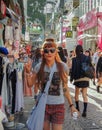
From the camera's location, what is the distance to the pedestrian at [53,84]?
5812 millimetres

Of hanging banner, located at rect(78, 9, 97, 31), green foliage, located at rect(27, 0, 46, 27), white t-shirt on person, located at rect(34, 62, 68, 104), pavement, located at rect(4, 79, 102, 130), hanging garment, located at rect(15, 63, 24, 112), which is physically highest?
green foliage, located at rect(27, 0, 46, 27)

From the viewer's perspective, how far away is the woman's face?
584 centimetres

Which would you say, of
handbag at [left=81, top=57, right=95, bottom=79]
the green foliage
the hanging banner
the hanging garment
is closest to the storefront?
the hanging banner

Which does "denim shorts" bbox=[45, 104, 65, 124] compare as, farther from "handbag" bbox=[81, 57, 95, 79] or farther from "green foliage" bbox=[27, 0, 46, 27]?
"green foliage" bbox=[27, 0, 46, 27]

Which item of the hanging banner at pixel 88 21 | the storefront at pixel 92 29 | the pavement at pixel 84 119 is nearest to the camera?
the pavement at pixel 84 119

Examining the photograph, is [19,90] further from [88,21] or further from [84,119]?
[88,21]

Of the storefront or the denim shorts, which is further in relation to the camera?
the storefront

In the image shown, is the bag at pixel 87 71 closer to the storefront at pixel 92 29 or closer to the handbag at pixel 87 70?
the handbag at pixel 87 70

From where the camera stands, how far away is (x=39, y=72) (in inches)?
234

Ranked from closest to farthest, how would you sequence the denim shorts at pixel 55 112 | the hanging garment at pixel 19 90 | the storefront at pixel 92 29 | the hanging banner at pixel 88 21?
the denim shorts at pixel 55 112 → the hanging garment at pixel 19 90 → the storefront at pixel 92 29 → the hanging banner at pixel 88 21

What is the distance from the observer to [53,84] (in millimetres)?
5887

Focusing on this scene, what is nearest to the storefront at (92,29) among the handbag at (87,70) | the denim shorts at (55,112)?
the handbag at (87,70)

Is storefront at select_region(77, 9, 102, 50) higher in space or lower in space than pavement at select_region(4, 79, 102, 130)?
higher

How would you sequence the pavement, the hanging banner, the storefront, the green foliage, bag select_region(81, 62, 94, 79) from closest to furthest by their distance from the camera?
1. the pavement
2. bag select_region(81, 62, 94, 79)
3. the storefront
4. the hanging banner
5. the green foliage
